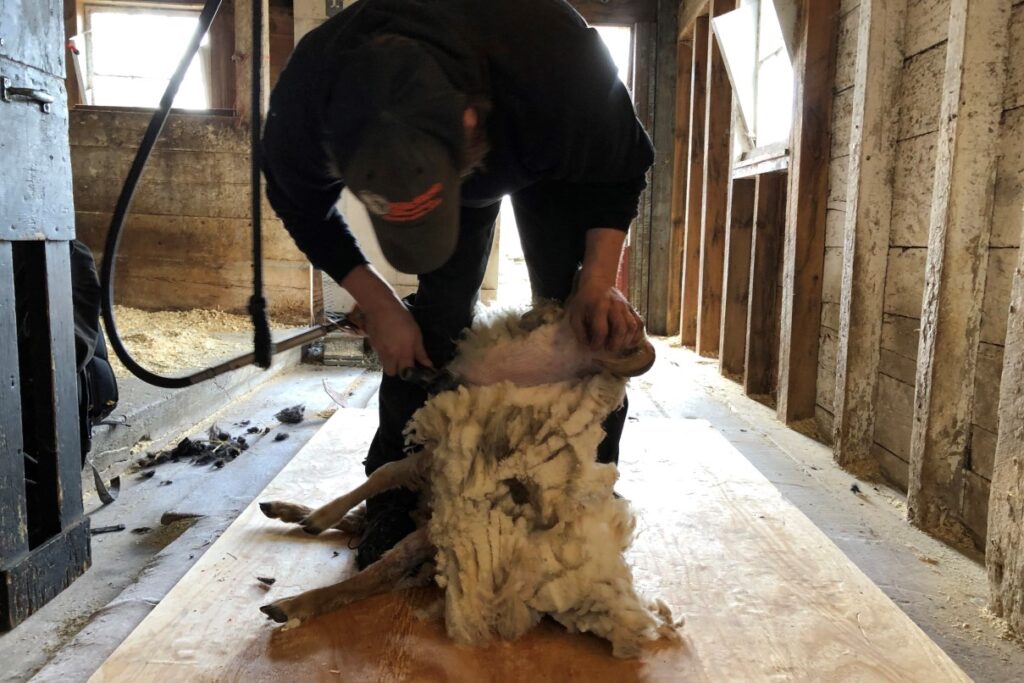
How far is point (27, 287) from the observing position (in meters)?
1.69

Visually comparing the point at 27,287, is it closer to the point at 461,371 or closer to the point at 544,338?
the point at 461,371

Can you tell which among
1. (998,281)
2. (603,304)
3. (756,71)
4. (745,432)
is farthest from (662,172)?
(603,304)

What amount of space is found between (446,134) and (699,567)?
0.96 metres

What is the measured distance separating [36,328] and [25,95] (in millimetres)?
535

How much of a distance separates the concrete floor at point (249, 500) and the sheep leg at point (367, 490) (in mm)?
433

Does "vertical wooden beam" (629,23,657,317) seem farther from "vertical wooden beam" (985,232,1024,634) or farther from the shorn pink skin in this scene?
the shorn pink skin

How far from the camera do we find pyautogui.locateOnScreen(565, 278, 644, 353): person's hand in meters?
1.20

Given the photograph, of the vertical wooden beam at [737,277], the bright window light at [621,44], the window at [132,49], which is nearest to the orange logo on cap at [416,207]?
the vertical wooden beam at [737,277]

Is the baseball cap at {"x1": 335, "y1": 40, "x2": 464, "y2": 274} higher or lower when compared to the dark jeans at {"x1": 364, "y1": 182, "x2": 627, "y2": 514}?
higher

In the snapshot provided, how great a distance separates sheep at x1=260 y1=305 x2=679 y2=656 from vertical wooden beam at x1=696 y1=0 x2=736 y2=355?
120 inches

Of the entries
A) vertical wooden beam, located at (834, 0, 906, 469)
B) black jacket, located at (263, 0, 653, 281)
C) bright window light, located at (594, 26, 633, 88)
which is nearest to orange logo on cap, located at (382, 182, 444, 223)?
black jacket, located at (263, 0, 653, 281)

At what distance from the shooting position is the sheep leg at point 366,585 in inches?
45.8

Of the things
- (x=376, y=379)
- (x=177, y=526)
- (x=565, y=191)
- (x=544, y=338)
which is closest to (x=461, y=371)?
(x=544, y=338)

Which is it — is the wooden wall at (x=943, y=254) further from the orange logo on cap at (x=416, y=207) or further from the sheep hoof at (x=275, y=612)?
the sheep hoof at (x=275, y=612)
